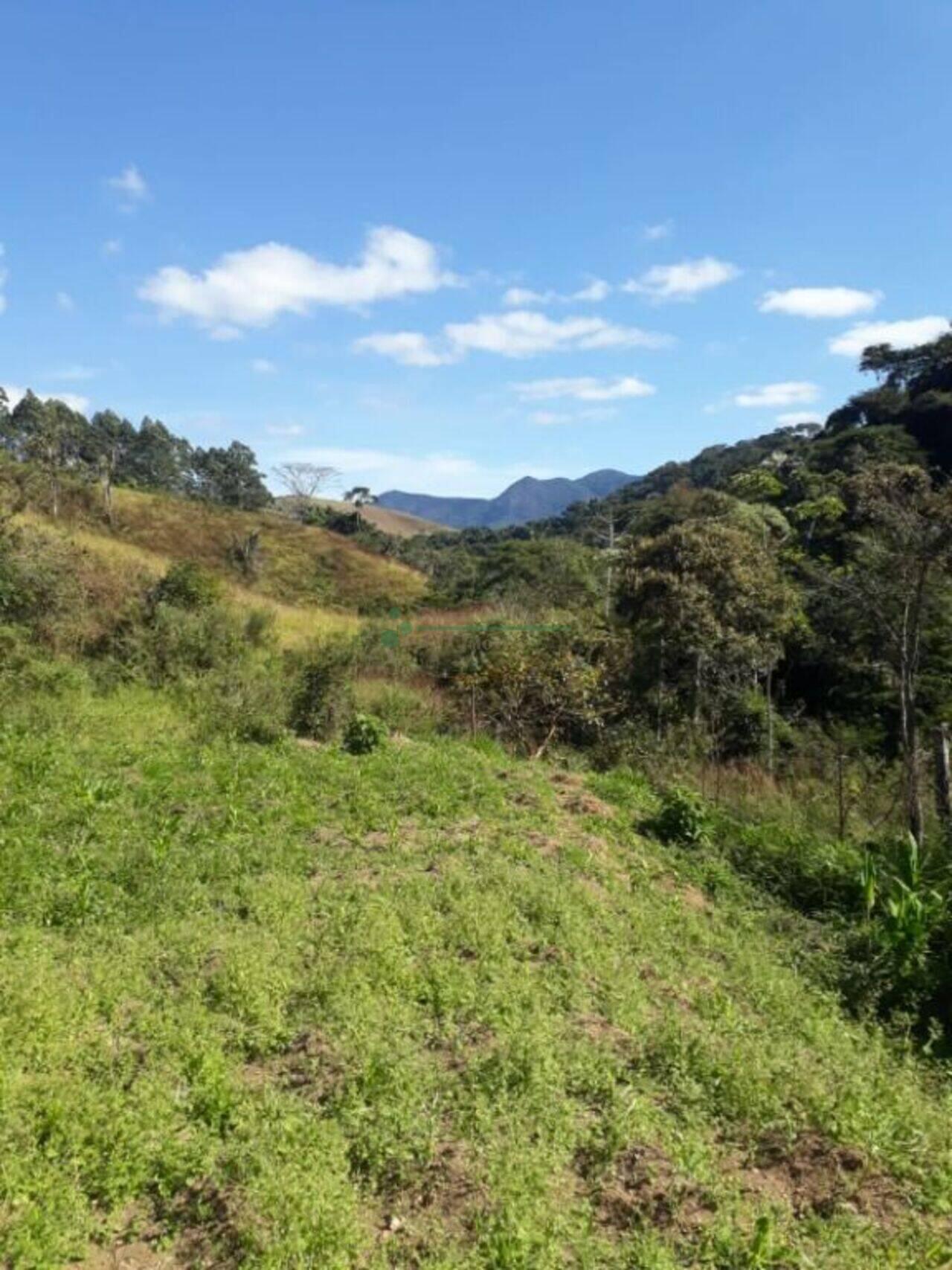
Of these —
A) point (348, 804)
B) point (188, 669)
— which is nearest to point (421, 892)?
point (348, 804)

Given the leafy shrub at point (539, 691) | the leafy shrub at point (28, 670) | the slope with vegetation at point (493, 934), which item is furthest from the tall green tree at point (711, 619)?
the leafy shrub at point (28, 670)

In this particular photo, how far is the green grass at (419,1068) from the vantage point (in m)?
2.49

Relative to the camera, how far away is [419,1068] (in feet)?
10.4

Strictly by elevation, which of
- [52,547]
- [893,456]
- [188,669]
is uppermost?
[893,456]

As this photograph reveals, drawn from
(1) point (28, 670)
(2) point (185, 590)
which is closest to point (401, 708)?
(2) point (185, 590)

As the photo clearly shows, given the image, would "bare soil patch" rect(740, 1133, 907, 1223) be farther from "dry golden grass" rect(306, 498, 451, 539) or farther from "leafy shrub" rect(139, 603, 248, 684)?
"dry golden grass" rect(306, 498, 451, 539)

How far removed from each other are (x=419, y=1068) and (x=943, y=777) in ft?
15.1

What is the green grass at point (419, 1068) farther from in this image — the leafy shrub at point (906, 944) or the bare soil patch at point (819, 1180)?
the leafy shrub at point (906, 944)

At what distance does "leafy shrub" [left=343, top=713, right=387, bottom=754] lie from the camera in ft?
26.1

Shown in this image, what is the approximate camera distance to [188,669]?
10.3 metres

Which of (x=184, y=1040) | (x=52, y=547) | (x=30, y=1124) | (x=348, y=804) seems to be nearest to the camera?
(x=30, y=1124)

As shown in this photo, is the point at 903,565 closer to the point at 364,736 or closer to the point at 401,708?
the point at 364,736

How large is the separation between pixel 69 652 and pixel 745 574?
9065 mm

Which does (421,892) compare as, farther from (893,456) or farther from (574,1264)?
(893,456)
